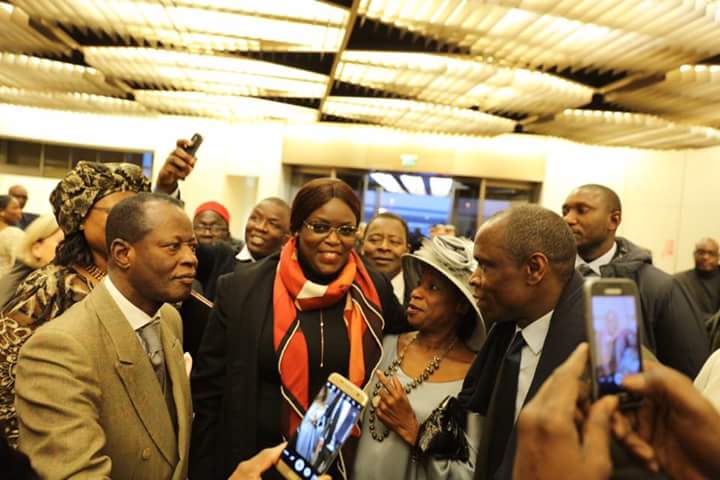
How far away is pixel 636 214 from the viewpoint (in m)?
9.68

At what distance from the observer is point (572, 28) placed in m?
4.75

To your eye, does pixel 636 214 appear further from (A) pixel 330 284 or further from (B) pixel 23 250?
(B) pixel 23 250

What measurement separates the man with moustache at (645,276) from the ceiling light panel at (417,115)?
14.3 feet

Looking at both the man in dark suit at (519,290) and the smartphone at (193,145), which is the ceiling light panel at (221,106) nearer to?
the smartphone at (193,145)

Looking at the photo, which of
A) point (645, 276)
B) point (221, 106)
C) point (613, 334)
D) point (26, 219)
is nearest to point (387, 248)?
point (645, 276)

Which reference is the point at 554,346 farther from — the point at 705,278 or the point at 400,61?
the point at 705,278

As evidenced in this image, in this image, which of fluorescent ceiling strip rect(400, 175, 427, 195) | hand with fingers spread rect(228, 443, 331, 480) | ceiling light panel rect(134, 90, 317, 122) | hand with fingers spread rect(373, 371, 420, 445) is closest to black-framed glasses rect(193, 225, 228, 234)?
ceiling light panel rect(134, 90, 317, 122)

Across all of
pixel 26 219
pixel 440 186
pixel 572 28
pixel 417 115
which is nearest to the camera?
pixel 572 28

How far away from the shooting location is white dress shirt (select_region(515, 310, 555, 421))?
1756mm

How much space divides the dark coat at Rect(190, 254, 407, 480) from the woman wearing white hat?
47 centimetres

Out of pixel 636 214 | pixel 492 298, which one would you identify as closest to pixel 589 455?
pixel 492 298

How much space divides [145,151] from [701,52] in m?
9.39

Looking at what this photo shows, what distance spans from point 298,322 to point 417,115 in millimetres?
6746

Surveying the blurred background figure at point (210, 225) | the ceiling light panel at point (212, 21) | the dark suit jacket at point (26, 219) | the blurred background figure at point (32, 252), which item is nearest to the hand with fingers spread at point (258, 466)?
the blurred background figure at point (32, 252)
